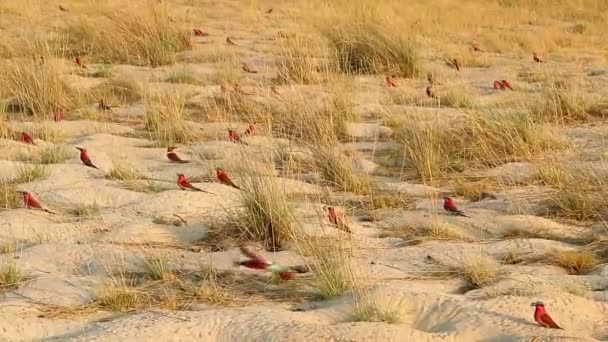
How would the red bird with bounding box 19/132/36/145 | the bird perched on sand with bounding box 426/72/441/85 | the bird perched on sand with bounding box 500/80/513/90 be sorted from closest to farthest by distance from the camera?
the red bird with bounding box 19/132/36/145, the bird perched on sand with bounding box 500/80/513/90, the bird perched on sand with bounding box 426/72/441/85

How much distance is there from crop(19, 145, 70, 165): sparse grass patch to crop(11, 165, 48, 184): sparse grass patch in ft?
0.88

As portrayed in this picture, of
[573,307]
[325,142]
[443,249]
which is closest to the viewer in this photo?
[573,307]

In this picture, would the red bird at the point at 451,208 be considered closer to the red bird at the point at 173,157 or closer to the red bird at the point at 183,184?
the red bird at the point at 183,184

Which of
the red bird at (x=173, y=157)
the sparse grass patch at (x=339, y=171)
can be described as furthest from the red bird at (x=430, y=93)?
the red bird at (x=173, y=157)

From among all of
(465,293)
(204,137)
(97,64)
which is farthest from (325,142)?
(97,64)

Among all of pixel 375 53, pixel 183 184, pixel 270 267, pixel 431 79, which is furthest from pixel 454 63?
pixel 270 267

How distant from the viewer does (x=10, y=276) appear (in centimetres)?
340

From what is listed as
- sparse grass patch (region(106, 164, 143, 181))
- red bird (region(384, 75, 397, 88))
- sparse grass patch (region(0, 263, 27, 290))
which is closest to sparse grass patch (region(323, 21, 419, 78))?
red bird (region(384, 75, 397, 88))

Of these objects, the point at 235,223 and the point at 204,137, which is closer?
the point at 235,223

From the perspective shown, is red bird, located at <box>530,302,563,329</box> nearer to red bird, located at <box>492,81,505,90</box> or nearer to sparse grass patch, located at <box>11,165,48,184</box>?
sparse grass patch, located at <box>11,165,48,184</box>

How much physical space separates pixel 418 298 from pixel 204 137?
3023 mm

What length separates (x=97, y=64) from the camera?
841cm

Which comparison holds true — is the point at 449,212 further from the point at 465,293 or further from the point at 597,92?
the point at 597,92

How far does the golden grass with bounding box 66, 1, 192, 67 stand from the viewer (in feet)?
28.4
